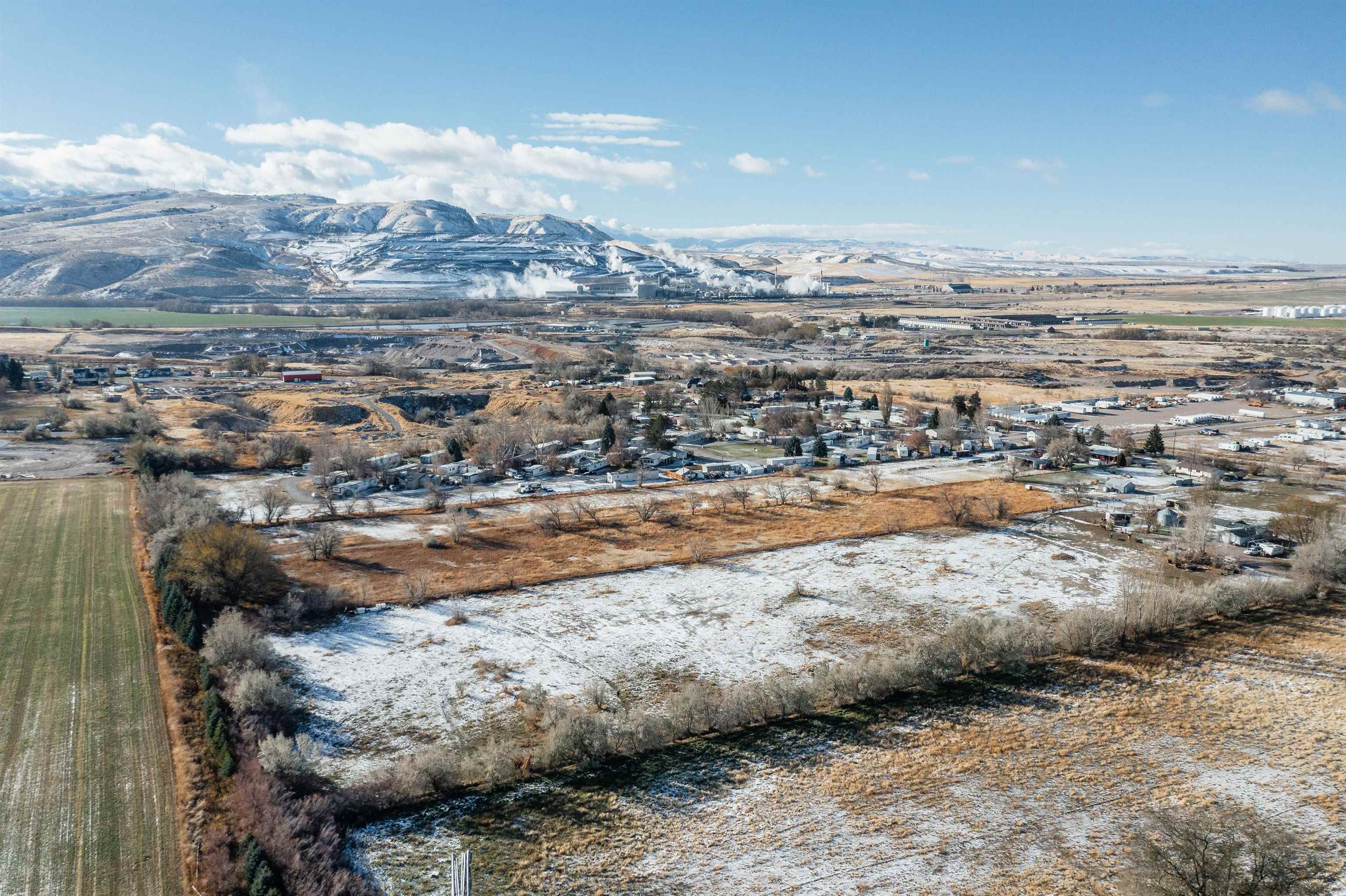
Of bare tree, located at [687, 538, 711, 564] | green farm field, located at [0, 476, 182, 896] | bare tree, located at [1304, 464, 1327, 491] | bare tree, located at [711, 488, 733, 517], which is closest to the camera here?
green farm field, located at [0, 476, 182, 896]

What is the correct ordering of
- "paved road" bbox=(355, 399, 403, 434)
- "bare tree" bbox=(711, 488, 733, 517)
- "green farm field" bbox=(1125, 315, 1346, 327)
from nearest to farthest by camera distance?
"bare tree" bbox=(711, 488, 733, 517)
"paved road" bbox=(355, 399, 403, 434)
"green farm field" bbox=(1125, 315, 1346, 327)

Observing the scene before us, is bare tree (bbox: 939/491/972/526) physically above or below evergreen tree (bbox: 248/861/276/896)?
above

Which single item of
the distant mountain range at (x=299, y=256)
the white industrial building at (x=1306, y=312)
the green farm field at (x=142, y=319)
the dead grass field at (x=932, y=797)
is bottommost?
the dead grass field at (x=932, y=797)

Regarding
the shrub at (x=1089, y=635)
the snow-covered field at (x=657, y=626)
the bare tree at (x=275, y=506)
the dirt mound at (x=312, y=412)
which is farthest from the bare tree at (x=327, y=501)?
the shrub at (x=1089, y=635)

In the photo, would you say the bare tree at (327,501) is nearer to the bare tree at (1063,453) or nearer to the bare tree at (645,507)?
the bare tree at (645,507)

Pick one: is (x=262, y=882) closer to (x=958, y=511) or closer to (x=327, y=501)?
(x=327, y=501)

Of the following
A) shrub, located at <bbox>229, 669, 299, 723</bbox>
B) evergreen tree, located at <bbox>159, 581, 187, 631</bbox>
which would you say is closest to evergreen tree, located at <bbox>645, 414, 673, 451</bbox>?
evergreen tree, located at <bbox>159, 581, 187, 631</bbox>

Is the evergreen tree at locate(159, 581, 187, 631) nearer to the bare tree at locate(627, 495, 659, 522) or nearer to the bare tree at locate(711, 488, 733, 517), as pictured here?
the bare tree at locate(627, 495, 659, 522)

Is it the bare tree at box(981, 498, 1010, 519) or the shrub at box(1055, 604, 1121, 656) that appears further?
the bare tree at box(981, 498, 1010, 519)
